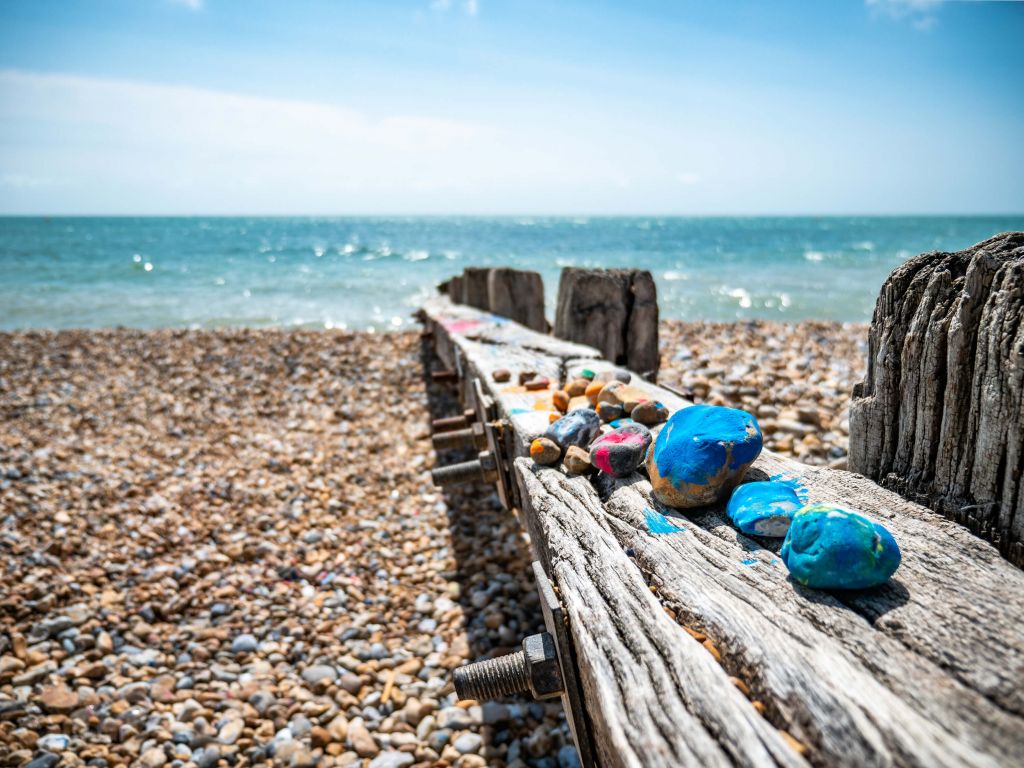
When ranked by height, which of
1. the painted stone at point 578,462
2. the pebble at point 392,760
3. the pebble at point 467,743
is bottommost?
the pebble at point 392,760

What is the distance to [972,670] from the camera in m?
0.94

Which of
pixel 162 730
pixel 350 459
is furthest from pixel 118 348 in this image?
pixel 162 730

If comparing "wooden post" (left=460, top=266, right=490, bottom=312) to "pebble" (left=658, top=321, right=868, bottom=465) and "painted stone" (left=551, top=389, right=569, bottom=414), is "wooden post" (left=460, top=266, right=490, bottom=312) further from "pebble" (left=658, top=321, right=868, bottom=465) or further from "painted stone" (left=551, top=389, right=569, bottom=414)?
"painted stone" (left=551, top=389, right=569, bottom=414)

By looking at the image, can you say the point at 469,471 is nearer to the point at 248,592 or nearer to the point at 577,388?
the point at 577,388

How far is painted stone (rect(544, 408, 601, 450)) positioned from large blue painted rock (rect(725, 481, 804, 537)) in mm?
593

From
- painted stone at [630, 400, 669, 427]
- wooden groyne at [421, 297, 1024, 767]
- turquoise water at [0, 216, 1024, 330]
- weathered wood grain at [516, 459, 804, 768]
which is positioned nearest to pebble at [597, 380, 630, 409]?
painted stone at [630, 400, 669, 427]

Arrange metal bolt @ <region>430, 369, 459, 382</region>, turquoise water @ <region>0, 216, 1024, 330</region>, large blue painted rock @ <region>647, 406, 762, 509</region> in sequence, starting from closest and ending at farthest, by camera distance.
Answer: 1. large blue painted rock @ <region>647, 406, 762, 509</region>
2. metal bolt @ <region>430, 369, 459, 382</region>
3. turquoise water @ <region>0, 216, 1024, 330</region>

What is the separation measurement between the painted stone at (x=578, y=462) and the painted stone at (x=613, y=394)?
0.38 metres

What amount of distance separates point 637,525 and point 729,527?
0.76 feet

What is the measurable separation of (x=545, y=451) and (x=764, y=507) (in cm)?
76

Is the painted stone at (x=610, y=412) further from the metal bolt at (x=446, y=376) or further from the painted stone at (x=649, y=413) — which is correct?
the metal bolt at (x=446, y=376)

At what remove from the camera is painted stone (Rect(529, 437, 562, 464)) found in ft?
6.62

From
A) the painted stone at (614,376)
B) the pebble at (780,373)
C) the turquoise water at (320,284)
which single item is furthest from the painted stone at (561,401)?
the turquoise water at (320,284)

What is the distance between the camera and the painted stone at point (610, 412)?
2227mm
